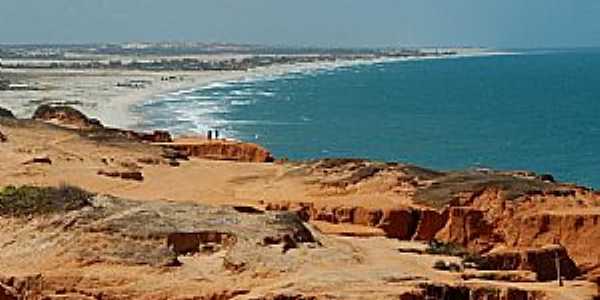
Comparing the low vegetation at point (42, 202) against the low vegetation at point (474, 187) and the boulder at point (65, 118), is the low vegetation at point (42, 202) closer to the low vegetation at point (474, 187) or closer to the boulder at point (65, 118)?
the low vegetation at point (474, 187)

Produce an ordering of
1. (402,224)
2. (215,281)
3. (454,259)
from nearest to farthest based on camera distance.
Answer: (215,281), (454,259), (402,224)

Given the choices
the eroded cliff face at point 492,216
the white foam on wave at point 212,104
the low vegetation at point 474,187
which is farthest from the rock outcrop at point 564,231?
the white foam on wave at point 212,104

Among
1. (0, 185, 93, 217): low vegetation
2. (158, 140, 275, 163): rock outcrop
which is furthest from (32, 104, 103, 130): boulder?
(0, 185, 93, 217): low vegetation

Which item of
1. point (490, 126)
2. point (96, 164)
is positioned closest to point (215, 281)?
point (96, 164)

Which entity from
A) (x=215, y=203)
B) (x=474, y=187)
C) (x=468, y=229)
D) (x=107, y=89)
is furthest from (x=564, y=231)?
(x=107, y=89)

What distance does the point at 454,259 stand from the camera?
21.1 m

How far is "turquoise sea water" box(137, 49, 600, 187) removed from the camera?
7012 centimetres

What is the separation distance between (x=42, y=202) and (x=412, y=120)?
75.7 metres

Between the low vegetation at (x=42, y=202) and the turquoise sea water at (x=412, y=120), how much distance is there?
124 ft

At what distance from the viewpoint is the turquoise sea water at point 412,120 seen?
70.1 meters

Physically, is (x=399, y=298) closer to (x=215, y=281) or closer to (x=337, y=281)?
(x=337, y=281)

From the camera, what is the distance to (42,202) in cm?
2325

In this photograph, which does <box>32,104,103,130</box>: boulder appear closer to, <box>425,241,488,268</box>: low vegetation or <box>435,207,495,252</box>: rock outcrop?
<box>435,207,495,252</box>: rock outcrop

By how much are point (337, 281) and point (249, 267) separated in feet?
6.17
